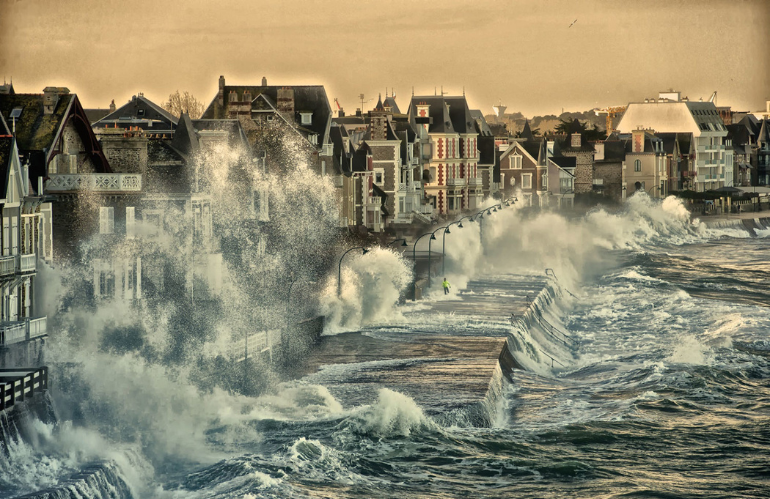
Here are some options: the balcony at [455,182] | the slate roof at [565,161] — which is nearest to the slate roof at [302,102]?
the balcony at [455,182]

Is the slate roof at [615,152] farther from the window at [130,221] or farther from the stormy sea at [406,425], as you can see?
the window at [130,221]

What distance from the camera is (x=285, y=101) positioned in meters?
78.5

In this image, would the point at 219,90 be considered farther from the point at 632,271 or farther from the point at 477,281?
the point at 632,271

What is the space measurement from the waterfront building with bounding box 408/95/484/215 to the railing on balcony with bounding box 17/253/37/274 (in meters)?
78.0

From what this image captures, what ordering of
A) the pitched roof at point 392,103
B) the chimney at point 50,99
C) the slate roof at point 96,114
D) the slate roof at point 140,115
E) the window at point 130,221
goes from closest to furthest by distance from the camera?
the chimney at point 50,99 → the window at point 130,221 → the slate roof at point 140,115 → the slate roof at point 96,114 → the pitched roof at point 392,103

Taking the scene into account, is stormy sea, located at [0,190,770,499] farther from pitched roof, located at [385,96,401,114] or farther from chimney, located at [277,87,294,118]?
pitched roof, located at [385,96,401,114]

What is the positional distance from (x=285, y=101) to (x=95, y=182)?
3399 cm

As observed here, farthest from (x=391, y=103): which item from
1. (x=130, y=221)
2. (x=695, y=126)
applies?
(x=130, y=221)

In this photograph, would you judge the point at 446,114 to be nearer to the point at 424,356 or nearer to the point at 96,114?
the point at 96,114

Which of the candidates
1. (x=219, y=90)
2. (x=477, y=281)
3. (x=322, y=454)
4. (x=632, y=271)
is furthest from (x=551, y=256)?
(x=322, y=454)

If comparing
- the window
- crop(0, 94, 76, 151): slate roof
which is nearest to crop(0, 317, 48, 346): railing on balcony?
crop(0, 94, 76, 151): slate roof

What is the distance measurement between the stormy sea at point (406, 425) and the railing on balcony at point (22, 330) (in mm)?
1242

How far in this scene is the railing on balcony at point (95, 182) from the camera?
4488 cm

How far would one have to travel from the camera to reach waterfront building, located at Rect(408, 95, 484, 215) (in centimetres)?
12019
